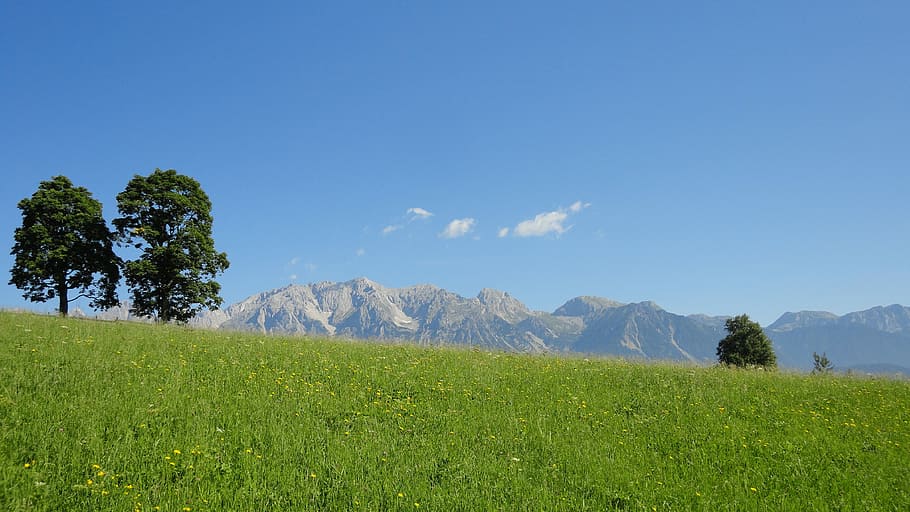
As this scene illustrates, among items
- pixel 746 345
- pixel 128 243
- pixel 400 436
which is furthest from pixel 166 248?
pixel 746 345

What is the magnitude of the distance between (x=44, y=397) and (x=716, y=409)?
16.7 meters

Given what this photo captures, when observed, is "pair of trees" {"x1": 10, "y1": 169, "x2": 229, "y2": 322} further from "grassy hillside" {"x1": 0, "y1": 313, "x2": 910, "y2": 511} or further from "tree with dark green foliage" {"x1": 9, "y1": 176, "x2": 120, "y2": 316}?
"grassy hillside" {"x1": 0, "y1": 313, "x2": 910, "y2": 511}

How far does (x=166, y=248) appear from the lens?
1425 inches

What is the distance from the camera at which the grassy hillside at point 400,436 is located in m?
7.56

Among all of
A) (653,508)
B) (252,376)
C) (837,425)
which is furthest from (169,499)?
(837,425)

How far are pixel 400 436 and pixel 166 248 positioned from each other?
112 feet

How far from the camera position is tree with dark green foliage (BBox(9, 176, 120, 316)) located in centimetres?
3569

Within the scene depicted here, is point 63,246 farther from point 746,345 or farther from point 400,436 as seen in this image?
point 746,345

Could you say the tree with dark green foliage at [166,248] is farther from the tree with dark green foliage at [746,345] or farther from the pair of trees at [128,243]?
the tree with dark green foliage at [746,345]

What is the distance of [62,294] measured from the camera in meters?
37.2

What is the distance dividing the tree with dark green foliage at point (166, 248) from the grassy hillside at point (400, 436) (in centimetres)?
2156

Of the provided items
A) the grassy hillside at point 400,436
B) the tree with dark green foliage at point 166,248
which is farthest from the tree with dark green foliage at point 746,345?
the tree with dark green foliage at point 166,248

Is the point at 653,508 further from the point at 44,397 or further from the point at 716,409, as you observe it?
the point at 44,397

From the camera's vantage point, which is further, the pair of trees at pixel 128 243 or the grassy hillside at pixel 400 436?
the pair of trees at pixel 128 243
